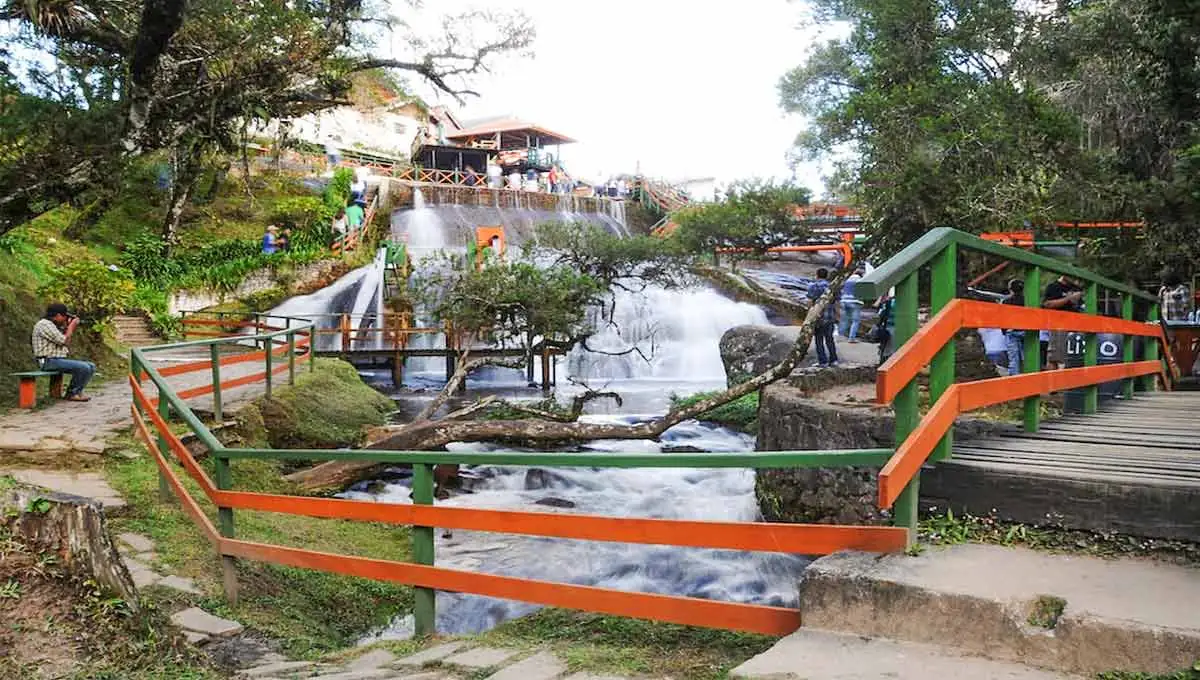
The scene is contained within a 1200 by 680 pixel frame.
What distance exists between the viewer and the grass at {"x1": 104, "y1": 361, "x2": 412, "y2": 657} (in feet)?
16.5

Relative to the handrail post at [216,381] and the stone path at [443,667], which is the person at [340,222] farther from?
the stone path at [443,667]

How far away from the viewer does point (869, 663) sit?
96.4 inches

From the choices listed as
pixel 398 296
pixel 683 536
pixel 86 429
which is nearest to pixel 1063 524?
pixel 683 536

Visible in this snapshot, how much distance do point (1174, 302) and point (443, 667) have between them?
10.7m

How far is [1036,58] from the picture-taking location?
16.3 meters

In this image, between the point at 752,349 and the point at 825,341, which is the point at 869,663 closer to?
the point at 825,341

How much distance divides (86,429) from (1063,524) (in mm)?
8664

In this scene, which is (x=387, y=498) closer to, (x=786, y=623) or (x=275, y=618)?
(x=275, y=618)

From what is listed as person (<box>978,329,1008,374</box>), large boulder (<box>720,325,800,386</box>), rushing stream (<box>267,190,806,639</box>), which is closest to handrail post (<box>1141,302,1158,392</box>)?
rushing stream (<box>267,190,806,639</box>)

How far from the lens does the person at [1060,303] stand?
9586mm

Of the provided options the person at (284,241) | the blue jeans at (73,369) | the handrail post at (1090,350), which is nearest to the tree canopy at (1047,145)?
the handrail post at (1090,350)

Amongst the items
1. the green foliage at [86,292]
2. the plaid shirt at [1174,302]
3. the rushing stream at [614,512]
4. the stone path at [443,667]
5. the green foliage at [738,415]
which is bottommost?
the rushing stream at [614,512]

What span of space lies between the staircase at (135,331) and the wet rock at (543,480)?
12.4m

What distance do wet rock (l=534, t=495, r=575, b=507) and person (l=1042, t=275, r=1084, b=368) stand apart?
5641 mm
